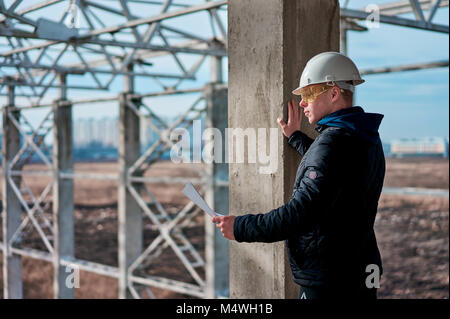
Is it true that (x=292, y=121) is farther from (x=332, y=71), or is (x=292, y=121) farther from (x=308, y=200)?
(x=308, y=200)

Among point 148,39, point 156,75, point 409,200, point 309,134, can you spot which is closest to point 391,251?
point 409,200

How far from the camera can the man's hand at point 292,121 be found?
3.13 m

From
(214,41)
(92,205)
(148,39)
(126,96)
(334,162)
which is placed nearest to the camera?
(334,162)

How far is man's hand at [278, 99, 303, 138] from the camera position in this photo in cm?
313

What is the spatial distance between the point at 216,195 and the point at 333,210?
6.86 meters

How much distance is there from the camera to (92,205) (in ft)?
199

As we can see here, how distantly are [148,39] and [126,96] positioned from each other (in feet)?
9.37

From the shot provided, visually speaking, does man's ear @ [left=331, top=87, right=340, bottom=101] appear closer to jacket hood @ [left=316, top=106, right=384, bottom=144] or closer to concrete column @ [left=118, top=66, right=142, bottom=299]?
jacket hood @ [left=316, top=106, right=384, bottom=144]

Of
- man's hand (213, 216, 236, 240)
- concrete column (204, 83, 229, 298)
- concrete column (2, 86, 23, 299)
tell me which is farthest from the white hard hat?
concrete column (2, 86, 23, 299)

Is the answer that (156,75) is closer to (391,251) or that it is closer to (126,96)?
(126,96)

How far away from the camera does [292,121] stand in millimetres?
3139

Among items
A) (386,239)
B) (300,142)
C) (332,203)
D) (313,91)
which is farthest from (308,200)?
(386,239)

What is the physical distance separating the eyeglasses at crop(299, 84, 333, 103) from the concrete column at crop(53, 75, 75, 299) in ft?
36.5

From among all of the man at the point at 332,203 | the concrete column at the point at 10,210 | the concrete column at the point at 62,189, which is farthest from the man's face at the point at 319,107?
the concrete column at the point at 10,210
